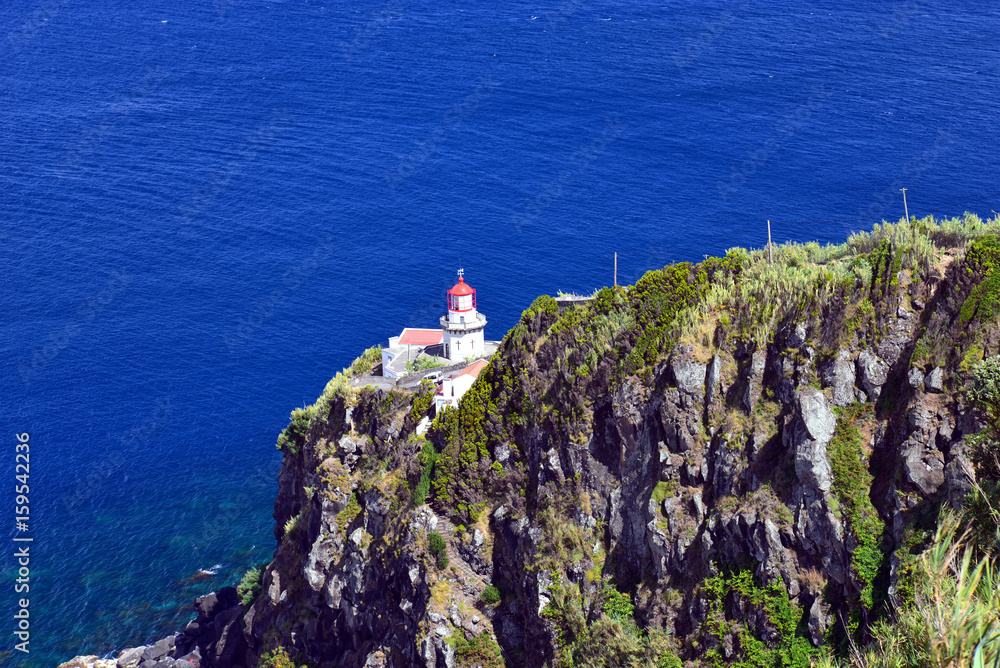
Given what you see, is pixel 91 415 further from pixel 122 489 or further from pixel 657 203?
pixel 657 203

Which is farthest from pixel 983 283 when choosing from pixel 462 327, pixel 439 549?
pixel 462 327

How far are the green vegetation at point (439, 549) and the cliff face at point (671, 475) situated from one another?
0.49 ft

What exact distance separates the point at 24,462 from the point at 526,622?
2561 inches

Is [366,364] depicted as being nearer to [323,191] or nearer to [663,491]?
[663,491]

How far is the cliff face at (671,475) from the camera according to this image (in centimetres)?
3572

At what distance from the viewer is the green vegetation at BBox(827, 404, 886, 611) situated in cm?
3450

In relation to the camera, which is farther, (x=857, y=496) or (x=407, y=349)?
(x=407, y=349)

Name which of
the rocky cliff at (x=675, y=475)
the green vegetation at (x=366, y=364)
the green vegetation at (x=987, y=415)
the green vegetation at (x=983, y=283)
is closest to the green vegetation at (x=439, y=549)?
the rocky cliff at (x=675, y=475)

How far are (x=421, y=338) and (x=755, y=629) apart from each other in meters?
38.5

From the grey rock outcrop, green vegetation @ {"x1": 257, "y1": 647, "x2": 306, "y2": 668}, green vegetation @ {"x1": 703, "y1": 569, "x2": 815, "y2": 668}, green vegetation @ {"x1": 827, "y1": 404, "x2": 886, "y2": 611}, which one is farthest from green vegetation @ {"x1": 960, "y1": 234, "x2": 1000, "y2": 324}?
green vegetation @ {"x1": 257, "y1": 647, "x2": 306, "y2": 668}

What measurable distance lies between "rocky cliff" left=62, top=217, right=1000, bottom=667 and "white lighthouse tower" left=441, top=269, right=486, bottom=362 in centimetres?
1001

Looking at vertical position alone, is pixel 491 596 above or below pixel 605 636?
below

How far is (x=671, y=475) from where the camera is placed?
41.0 m

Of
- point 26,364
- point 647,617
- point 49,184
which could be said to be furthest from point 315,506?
point 49,184
